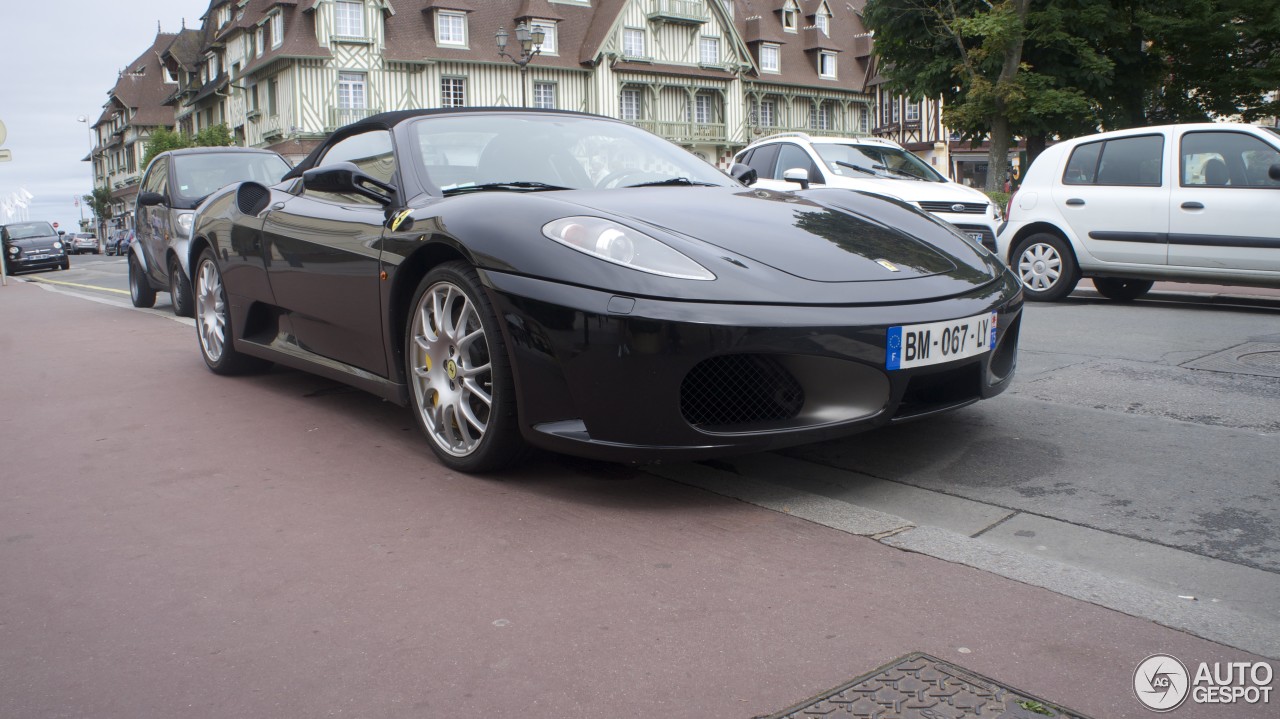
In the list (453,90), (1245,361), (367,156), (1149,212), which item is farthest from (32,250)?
(1245,361)

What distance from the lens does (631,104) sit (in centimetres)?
4456

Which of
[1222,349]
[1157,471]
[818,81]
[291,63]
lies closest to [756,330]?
[1157,471]

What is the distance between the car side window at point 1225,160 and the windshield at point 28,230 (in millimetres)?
31347

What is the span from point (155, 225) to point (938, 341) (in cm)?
896

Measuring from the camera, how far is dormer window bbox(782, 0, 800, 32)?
51.0m

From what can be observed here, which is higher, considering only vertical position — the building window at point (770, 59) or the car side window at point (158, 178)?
the building window at point (770, 59)

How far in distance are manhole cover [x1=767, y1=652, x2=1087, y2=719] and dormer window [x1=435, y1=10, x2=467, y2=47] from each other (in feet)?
134

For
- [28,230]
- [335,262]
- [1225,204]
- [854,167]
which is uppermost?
[854,167]

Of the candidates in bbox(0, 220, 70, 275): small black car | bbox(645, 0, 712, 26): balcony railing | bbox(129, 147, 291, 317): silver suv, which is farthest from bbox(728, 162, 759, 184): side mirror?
bbox(645, 0, 712, 26): balcony railing

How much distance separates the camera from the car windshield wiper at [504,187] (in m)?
4.15

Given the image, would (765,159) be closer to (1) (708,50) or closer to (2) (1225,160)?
(2) (1225,160)

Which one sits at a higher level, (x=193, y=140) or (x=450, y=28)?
(x=450, y=28)

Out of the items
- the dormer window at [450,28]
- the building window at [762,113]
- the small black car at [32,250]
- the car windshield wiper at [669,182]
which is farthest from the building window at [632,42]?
the car windshield wiper at [669,182]

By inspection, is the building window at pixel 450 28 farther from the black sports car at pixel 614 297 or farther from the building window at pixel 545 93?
the black sports car at pixel 614 297
